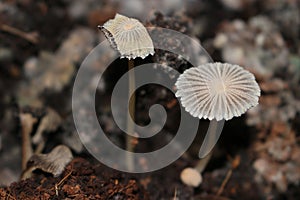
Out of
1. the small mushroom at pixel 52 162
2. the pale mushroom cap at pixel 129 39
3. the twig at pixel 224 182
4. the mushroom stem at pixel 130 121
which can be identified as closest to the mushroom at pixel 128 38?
the pale mushroom cap at pixel 129 39

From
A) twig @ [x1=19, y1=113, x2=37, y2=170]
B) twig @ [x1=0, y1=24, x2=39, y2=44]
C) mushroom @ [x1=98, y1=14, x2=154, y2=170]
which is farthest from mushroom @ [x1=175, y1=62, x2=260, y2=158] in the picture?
twig @ [x1=0, y1=24, x2=39, y2=44]

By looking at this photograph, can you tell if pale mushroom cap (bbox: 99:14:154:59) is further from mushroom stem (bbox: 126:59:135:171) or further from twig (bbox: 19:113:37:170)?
twig (bbox: 19:113:37:170)

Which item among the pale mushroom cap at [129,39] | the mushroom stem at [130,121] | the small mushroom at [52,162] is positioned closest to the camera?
the pale mushroom cap at [129,39]

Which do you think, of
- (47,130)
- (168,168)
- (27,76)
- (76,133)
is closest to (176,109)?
(168,168)

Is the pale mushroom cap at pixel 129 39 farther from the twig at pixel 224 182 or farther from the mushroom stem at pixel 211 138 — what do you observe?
the twig at pixel 224 182

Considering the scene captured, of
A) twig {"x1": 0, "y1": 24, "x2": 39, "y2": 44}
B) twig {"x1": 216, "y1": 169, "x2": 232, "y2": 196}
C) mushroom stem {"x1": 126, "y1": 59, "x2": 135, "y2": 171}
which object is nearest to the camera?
mushroom stem {"x1": 126, "y1": 59, "x2": 135, "y2": 171}

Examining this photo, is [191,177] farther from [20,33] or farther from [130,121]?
[20,33]

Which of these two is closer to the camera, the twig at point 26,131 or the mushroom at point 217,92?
Answer: the mushroom at point 217,92

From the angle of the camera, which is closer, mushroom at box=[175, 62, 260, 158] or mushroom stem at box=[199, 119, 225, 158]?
mushroom at box=[175, 62, 260, 158]
